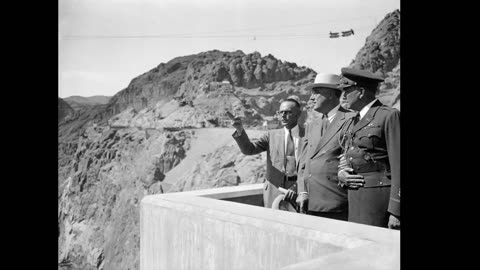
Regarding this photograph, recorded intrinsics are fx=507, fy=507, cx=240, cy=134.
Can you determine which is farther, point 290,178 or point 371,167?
point 290,178

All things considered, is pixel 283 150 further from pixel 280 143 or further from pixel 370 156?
pixel 370 156

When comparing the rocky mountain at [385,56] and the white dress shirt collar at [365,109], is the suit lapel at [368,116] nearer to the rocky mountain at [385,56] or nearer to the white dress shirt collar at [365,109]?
the white dress shirt collar at [365,109]

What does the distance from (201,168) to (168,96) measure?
18.2ft

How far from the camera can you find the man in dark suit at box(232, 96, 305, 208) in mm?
5000

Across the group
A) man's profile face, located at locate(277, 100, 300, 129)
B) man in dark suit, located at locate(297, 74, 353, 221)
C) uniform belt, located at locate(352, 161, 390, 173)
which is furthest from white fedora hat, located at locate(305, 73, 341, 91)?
uniform belt, located at locate(352, 161, 390, 173)

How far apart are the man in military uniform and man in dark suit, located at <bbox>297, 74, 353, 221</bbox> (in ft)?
0.56

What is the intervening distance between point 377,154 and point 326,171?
0.69 m

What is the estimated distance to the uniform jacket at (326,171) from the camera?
13.4 ft

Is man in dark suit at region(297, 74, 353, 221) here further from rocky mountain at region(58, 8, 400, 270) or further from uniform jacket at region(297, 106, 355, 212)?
rocky mountain at region(58, 8, 400, 270)

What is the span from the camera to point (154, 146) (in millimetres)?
22047

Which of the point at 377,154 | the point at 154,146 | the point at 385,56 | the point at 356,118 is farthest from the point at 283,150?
the point at 154,146

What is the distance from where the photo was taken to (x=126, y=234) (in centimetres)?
2091

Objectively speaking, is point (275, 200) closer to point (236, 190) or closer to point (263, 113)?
point (236, 190)

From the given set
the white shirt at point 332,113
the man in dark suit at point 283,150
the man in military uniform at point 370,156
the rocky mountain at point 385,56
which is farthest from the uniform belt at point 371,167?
the rocky mountain at point 385,56
